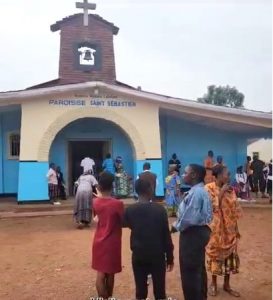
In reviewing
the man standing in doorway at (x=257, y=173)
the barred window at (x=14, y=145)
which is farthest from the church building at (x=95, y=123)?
the man standing in doorway at (x=257, y=173)

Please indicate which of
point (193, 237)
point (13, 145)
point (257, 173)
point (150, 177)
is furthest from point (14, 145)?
point (193, 237)

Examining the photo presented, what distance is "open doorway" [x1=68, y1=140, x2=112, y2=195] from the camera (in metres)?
14.9

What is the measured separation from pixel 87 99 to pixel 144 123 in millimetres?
1887

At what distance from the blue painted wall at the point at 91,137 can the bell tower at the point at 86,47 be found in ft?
5.47

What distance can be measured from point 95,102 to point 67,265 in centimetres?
746

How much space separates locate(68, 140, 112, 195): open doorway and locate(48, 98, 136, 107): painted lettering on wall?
192cm

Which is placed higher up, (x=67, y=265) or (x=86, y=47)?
(x=86, y=47)

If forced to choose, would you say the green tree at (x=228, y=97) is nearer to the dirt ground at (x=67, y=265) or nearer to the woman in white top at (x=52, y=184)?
the woman in white top at (x=52, y=184)

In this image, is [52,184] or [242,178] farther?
[242,178]

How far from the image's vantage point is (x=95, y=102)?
43.2 feet

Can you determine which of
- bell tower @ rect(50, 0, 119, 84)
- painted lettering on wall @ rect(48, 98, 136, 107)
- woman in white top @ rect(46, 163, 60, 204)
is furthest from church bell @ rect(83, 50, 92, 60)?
woman in white top @ rect(46, 163, 60, 204)

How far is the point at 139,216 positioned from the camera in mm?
3787

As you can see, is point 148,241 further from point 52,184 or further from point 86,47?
point 86,47

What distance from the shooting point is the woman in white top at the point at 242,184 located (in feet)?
44.7
